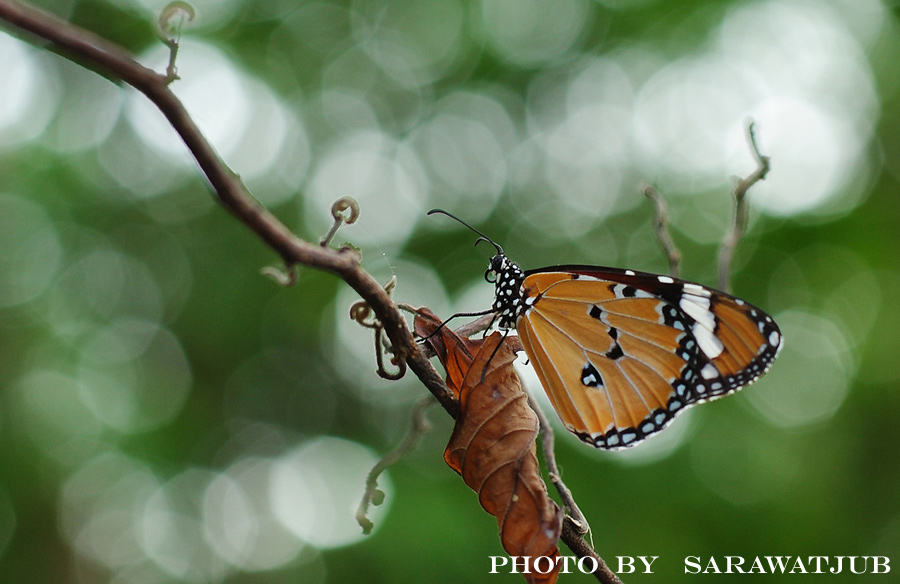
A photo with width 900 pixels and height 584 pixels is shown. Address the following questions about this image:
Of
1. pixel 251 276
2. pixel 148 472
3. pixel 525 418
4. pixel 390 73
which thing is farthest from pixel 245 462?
pixel 525 418

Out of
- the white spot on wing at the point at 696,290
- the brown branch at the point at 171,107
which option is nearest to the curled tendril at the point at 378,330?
the brown branch at the point at 171,107

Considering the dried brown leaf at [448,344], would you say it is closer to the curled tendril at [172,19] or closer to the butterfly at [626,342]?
the butterfly at [626,342]

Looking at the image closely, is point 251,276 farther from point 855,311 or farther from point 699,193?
point 855,311

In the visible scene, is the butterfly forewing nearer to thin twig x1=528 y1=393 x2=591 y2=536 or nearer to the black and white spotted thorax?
the black and white spotted thorax

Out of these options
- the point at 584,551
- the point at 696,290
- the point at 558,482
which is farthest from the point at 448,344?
the point at 696,290

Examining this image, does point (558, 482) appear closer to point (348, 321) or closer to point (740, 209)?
point (740, 209)

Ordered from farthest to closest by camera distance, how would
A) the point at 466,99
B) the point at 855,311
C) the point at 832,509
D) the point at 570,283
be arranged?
the point at 466,99 → the point at 855,311 → the point at 832,509 → the point at 570,283
